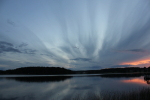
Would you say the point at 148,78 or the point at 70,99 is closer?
the point at 70,99

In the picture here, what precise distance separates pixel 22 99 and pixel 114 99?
11743 millimetres

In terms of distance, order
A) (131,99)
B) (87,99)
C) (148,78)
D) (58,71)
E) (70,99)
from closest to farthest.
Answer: (131,99), (87,99), (70,99), (148,78), (58,71)

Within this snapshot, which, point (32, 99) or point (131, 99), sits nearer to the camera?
point (131, 99)

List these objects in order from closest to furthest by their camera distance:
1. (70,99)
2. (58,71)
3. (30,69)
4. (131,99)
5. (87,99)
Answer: (131,99) < (87,99) < (70,99) < (30,69) < (58,71)

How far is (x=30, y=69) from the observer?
473 feet

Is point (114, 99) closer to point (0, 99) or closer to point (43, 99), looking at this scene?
point (43, 99)

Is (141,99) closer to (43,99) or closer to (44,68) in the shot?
(43,99)

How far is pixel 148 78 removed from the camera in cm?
5469

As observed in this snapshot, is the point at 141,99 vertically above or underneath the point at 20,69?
underneath

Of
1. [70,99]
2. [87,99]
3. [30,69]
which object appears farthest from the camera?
[30,69]

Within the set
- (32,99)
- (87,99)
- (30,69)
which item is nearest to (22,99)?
(32,99)

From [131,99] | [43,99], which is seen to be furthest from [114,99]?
[43,99]

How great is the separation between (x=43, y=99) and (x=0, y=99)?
223 inches

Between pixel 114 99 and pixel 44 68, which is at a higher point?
pixel 44 68
